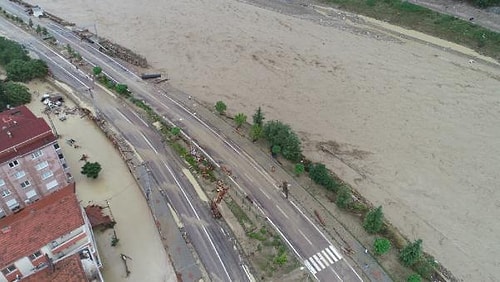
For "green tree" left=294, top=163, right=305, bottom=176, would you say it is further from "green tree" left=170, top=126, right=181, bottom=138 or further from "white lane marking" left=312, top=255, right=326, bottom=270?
"green tree" left=170, top=126, right=181, bottom=138

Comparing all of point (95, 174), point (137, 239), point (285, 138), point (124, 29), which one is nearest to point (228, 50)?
point (124, 29)

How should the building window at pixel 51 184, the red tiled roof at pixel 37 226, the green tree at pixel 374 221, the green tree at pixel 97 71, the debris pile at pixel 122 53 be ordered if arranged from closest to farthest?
1. the red tiled roof at pixel 37 226
2. the green tree at pixel 374 221
3. the building window at pixel 51 184
4. the green tree at pixel 97 71
5. the debris pile at pixel 122 53

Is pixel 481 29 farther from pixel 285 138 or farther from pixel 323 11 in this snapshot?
pixel 285 138

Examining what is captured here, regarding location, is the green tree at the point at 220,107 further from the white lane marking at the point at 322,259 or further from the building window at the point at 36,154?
the white lane marking at the point at 322,259

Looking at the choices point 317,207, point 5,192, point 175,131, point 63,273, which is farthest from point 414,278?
point 5,192

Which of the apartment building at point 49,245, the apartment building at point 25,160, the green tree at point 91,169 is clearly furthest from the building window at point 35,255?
the green tree at point 91,169

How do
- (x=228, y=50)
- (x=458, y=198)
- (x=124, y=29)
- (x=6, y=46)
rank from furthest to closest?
1. (x=124, y=29)
2. (x=228, y=50)
3. (x=6, y=46)
4. (x=458, y=198)

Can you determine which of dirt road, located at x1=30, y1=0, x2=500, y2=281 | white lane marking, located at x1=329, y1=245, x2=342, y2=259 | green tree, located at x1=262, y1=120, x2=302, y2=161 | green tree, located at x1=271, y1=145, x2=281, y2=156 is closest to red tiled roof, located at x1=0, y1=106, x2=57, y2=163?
green tree, located at x1=271, y1=145, x2=281, y2=156
